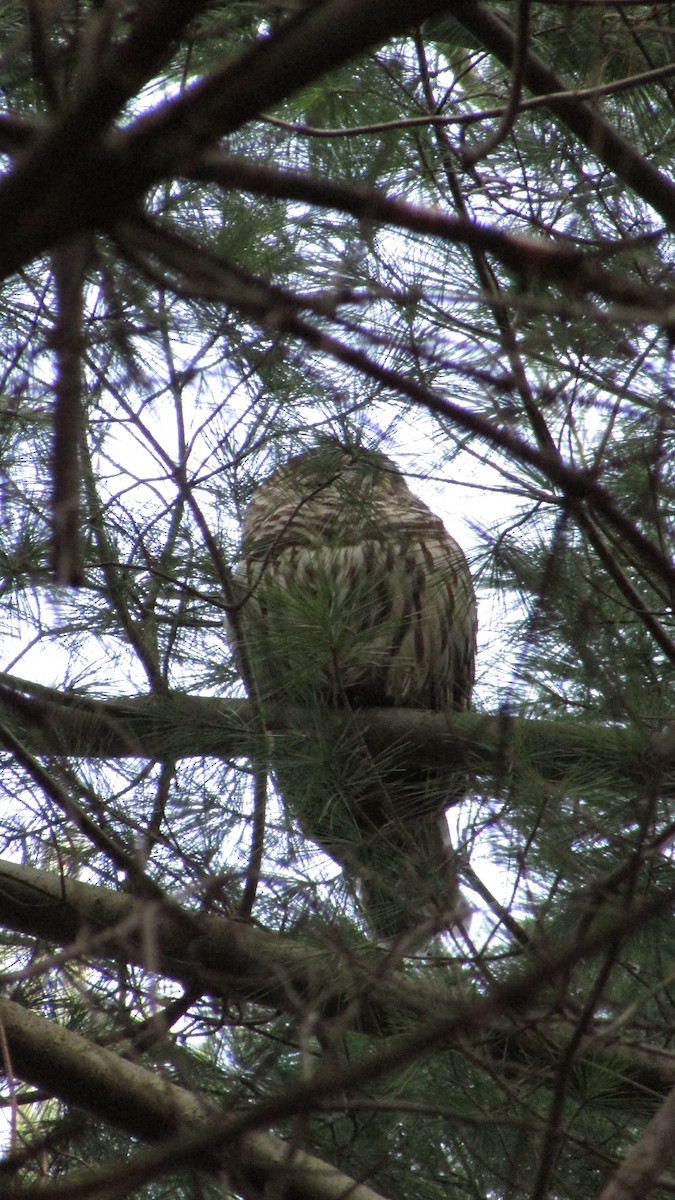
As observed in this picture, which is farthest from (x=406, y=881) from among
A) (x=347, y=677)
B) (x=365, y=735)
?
(x=365, y=735)

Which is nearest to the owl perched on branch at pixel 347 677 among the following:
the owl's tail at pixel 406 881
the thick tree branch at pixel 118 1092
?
the owl's tail at pixel 406 881

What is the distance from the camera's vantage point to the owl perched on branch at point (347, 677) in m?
3.06

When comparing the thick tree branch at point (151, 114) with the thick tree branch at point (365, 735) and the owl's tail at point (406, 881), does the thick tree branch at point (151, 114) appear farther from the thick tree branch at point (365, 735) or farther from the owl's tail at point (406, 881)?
the thick tree branch at point (365, 735)

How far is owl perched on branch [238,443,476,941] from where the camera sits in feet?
10.0

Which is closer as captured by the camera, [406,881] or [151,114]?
[151,114]

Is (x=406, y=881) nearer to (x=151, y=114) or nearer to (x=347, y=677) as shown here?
(x=347, y=677)

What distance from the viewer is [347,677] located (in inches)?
137

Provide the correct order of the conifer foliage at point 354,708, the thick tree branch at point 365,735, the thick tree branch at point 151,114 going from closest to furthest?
the thick tree branch at point 151,114 → the conifer foliage at point 354,708 → the thick tree branch at point 365,735

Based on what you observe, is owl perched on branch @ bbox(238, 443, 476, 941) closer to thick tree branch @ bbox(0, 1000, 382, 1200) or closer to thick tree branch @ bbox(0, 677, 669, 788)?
thick tree branch @ bbox(0, 677, 669, 788)

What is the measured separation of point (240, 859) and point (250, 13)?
199 centimetres

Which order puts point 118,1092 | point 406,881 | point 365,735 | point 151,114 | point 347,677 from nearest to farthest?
point 151,114, point 118,1092, point 406,881, point 347,677, point 365,735

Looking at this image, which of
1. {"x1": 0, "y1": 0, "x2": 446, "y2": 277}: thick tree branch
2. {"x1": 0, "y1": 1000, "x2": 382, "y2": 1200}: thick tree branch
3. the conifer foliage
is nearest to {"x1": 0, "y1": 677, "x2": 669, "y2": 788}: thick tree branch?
the conifer foliage

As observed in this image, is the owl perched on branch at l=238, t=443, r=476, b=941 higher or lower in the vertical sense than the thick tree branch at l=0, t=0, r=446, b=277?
higher

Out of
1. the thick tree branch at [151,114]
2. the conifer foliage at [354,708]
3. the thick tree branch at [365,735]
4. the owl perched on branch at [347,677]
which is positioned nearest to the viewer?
the thick tree branch at [151,114]
